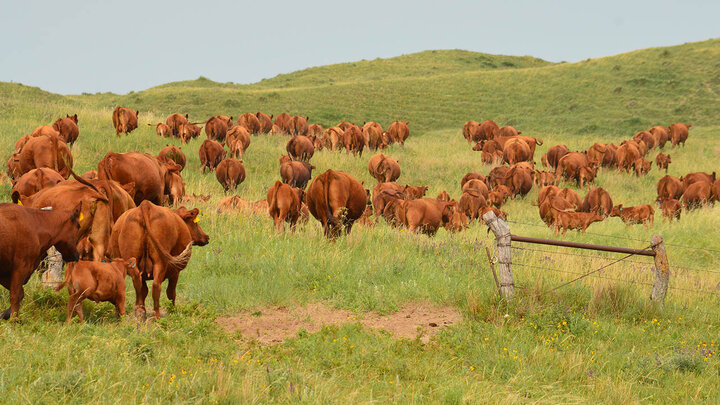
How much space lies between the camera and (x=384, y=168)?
69.8 ft

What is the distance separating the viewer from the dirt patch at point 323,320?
22.8 ft

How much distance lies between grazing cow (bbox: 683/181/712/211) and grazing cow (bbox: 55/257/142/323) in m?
18.8

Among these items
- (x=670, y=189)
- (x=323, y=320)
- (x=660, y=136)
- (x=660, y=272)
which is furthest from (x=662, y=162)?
(x=323, y=320)

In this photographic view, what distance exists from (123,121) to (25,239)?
17900 mm

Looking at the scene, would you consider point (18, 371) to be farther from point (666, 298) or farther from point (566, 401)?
point (666, 298)

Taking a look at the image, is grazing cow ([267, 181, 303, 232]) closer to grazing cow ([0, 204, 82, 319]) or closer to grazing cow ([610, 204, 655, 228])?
grazing cow ([0, 204, 82, 319])

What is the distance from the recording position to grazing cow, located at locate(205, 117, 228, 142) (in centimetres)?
2553

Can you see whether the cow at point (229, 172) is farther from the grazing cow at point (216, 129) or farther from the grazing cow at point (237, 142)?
the grazing cow at point (216, 129)

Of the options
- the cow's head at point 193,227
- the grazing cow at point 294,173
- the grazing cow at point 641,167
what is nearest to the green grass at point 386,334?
the cow's head at point 193,227

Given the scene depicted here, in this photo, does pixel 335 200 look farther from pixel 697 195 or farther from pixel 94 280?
pixel 697 195

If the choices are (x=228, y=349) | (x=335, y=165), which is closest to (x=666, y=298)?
(x=228, y=349)

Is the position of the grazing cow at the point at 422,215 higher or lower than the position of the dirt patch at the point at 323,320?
higher

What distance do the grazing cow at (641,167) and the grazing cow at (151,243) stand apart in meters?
24.1

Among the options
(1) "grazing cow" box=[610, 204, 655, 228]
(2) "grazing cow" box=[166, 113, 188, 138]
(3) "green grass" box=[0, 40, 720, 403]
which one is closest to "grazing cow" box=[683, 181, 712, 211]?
(3) "green grass" box=[0, 40, 720, 403]
